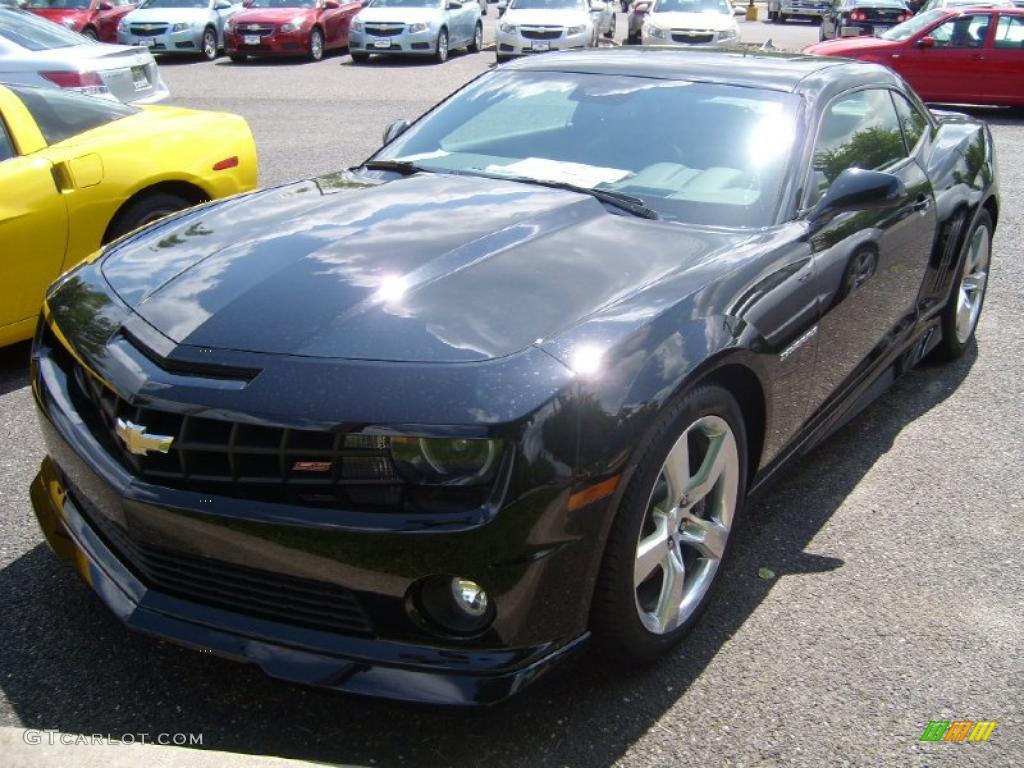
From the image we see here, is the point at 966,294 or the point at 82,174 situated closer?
the point at 82,174

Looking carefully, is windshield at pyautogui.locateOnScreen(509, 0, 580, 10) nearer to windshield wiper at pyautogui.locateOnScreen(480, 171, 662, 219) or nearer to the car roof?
the car roof

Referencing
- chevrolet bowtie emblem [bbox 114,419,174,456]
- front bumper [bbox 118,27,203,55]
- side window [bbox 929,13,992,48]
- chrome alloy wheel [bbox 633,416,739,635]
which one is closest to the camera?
chevrolet bowtie emblem [bbox 114,419,174,456]

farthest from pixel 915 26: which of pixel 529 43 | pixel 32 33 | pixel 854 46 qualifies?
pixel 32 33

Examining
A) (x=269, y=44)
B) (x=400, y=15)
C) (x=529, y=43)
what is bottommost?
(x=529, y=43)

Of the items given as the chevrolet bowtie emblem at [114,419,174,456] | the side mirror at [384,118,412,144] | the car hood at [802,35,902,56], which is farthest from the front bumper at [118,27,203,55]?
the chevrolet bowtie emblem at [114,419,174,456]

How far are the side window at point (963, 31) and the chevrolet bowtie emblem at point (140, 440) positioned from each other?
A: 14953 millimetres

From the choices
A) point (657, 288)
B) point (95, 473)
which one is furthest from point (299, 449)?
point (657, 288)

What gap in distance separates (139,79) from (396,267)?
7.28 metres

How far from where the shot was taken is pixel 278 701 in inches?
110

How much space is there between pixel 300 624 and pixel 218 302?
0.87 metres

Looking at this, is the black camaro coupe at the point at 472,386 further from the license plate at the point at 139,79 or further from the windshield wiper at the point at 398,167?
the license plate at the point at 139,79

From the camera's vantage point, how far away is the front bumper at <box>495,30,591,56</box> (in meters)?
18.8

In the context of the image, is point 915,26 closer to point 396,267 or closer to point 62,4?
A: point 396,267

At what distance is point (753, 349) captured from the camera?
10.1ft
